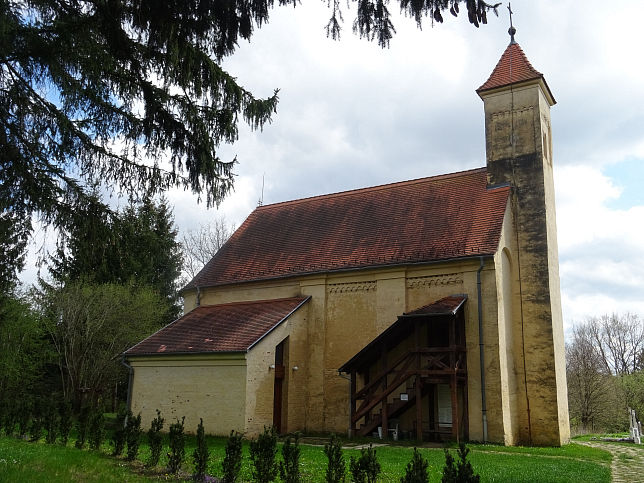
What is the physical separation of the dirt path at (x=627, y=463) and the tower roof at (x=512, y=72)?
14161 millimetres

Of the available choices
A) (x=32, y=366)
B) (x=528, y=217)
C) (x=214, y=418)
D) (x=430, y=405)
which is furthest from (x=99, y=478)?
(x=32, y=366)

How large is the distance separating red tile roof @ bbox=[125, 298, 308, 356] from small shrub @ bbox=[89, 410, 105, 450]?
6314mm

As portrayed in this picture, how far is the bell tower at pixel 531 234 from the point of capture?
2044cm

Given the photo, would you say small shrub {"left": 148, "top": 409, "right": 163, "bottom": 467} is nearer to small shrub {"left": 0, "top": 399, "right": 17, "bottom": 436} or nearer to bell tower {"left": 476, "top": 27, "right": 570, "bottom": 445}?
small shrub {"left": 0, "top": 399, "right": 17, "bottom": 436}

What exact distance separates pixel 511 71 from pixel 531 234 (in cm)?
730

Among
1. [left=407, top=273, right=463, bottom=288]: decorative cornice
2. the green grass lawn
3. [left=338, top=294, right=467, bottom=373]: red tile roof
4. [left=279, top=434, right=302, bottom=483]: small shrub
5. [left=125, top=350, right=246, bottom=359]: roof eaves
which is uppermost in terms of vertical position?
[left=407, top=273, right=463, bottom=288]: decorative cornice

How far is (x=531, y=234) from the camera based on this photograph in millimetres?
21891

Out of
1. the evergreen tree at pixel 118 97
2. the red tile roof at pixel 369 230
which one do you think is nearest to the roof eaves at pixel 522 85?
the red tile roof at pixel 369 230

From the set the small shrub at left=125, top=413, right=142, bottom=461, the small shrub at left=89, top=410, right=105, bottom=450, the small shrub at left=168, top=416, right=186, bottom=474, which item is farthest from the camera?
the small shrub at left=89, top=410, right=105, bottom=450

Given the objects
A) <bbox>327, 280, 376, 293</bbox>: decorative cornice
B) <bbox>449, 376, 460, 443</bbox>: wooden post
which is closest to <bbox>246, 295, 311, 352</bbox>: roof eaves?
<bbox>327, 280, 376, 293</bbox>: decorative cornice

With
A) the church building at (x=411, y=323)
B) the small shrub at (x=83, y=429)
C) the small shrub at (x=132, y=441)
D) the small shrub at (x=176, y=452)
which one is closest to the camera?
the small shrub at (x=176, y=452)

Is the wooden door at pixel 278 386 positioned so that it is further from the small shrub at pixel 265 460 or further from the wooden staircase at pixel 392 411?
the small shrub at pixel 265 460

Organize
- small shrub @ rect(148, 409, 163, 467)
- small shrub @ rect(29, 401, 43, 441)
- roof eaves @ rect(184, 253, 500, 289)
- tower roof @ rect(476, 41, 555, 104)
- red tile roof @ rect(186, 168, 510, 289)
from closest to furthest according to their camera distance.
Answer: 1. small shrub @ rect(148, 409, 163, 467)
2. small shrub @ rect(29, 401, 43, 441)
3. roof eaves @ rect(184, 253, 500, 289)
4. red tile roof @ rect(186, 168, 510, 289)
5. tower roof @ rect(476, 41, 555, 104)

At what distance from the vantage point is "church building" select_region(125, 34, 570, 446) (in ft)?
63.6
